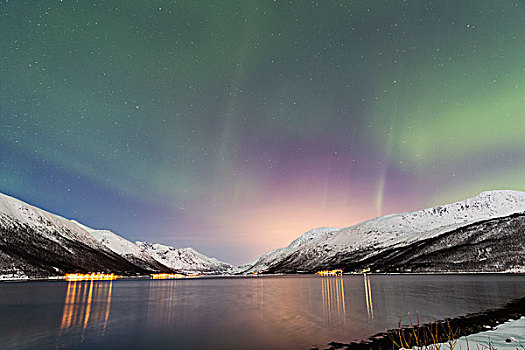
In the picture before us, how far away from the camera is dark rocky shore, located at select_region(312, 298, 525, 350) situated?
1225 inches

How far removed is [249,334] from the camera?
39.3 meters

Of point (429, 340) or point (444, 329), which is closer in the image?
point (429, 340)

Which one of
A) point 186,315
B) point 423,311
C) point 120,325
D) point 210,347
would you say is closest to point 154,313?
point 186,315

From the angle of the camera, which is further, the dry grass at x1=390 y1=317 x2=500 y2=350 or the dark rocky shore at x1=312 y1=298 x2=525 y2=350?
the dark rocky shore at x1=312 y1=298 x2=525 y2=350

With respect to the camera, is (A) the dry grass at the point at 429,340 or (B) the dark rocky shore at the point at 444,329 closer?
(A) the dry grass at the point at 429,340

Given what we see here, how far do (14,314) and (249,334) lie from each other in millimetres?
42609

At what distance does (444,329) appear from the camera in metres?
34.1

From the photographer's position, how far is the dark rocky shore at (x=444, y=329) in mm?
31125

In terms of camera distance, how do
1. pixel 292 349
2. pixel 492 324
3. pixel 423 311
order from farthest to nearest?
1. pixel 423 311
2. pixel 492 324
3. pixel 292 349

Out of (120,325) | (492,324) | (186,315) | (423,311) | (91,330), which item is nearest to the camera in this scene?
(492,324)

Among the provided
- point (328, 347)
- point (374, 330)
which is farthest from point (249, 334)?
point (374, 330)

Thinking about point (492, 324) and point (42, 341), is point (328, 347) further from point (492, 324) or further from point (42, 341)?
point (42, 341)

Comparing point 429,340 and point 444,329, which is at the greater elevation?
point 444,329

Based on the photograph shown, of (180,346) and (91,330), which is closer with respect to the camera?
(180,346)
